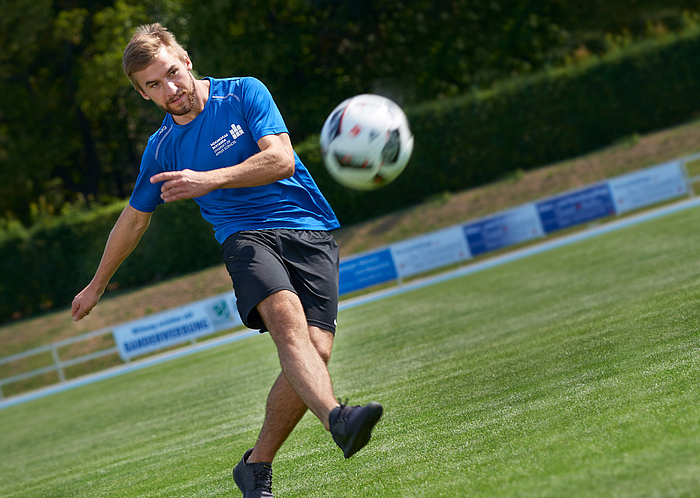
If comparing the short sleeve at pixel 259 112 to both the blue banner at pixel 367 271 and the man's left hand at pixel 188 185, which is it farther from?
the blue banner at pixel 367 271

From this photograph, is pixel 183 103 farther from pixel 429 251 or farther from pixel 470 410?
pixel 429 251

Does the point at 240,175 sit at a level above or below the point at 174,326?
above

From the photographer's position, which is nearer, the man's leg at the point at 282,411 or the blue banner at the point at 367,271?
the man's leg at the point at 282,411

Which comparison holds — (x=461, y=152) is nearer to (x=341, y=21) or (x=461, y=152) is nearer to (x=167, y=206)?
(x=341, y=21)

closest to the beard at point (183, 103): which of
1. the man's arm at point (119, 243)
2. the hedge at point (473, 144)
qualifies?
the man's arm at point (119, 243)

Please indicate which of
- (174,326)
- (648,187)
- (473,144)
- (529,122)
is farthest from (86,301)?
(529,122)

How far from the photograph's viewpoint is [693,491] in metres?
2.43

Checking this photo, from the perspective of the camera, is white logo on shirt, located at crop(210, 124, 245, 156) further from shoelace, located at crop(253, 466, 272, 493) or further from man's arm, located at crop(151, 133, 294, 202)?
shoelace, located at crop(253, 466, 272, 493)

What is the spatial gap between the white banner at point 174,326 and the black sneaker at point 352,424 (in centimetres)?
1493

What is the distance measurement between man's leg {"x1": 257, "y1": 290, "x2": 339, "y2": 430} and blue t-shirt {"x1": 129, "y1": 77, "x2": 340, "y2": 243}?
504mm

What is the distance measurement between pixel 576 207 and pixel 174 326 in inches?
431

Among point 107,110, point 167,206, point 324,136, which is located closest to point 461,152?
point 167,206

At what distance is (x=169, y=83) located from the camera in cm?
369

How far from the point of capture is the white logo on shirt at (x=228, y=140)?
376cm
